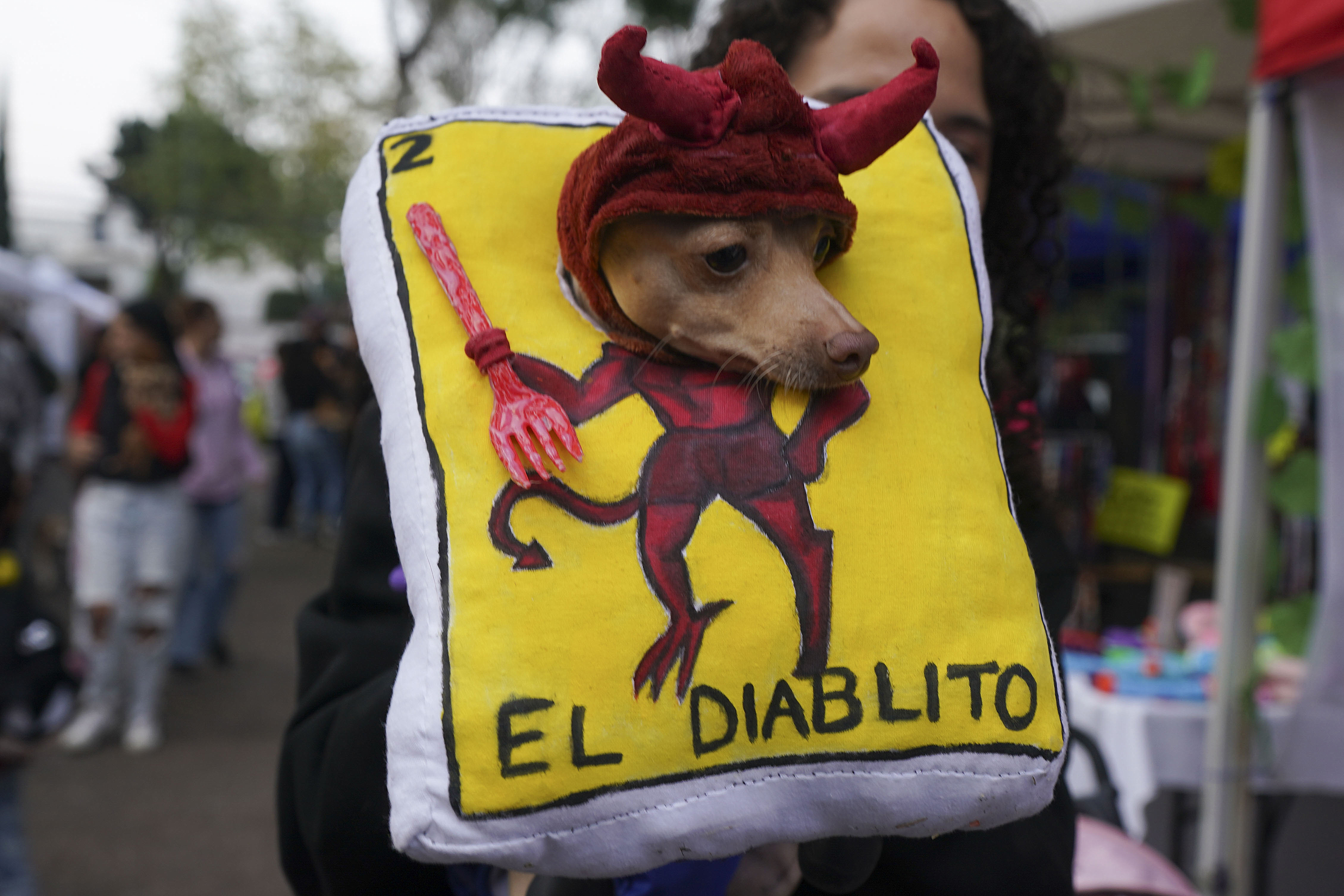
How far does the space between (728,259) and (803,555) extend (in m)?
0.22

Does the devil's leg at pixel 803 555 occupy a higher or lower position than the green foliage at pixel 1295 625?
higher

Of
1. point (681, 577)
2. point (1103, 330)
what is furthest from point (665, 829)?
point (1103, 330)

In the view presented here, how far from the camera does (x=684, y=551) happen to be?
2.35ft

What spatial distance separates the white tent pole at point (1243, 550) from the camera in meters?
2.51

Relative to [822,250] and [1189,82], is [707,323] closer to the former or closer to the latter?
[822,250]

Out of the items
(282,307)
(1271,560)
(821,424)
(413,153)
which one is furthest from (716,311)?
(282,307)

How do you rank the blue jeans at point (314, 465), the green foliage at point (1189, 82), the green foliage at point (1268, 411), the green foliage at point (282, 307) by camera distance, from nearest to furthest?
the green foliage at point (1268, 411) → the green foliage at point (1189, 82) → the blue jeans at point (314, 465) → the green foliage at point (282, 307)

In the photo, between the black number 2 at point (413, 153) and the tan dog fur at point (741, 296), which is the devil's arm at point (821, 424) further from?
the black number 2 at point (413, 153)

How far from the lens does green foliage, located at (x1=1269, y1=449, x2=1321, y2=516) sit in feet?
7.91

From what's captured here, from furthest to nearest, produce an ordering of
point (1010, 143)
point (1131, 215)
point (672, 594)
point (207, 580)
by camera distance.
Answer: point (207, 580) < point (1131, 215) < point (1010, 143) < point (672, 594)

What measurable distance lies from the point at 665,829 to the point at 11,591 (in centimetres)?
210

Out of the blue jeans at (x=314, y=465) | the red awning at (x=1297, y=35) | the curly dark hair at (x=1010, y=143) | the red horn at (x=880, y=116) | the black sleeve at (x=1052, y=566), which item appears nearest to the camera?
the red horn at (x=880, y=116)

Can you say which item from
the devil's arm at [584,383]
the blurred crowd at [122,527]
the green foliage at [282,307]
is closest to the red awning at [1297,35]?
the devil's arm at [584,383]

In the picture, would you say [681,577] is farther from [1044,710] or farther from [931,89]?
[931,89]
